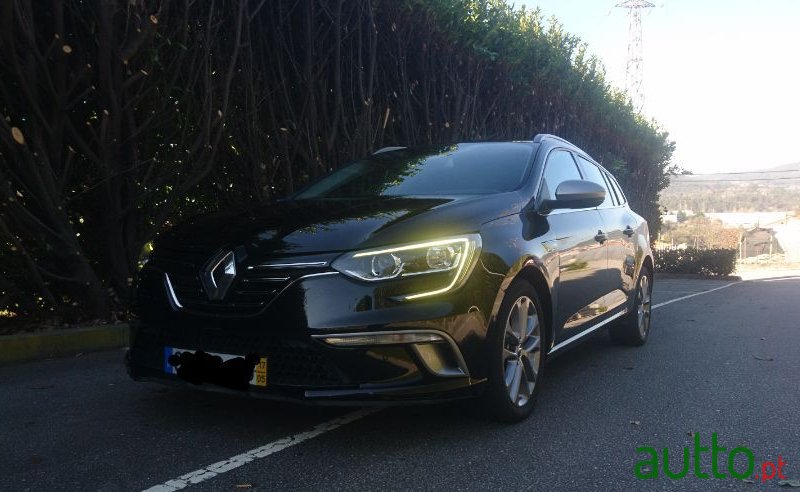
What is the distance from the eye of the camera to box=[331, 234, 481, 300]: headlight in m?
3.09

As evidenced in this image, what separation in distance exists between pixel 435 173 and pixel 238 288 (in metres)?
1.76

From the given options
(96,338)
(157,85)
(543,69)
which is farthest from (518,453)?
(543,69)

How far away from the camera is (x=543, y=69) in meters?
13.2

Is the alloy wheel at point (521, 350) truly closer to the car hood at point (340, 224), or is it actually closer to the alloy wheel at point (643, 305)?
the car hood at point (340, 224)

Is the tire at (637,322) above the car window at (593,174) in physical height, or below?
below

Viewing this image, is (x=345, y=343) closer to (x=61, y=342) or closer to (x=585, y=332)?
(x=585, y=332)

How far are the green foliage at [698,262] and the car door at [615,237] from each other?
67.9 ft

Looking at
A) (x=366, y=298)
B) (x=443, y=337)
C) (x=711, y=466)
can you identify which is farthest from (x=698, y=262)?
(x=366, y=298)

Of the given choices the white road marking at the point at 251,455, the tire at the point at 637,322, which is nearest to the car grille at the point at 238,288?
the white road marking at the point at 251,455

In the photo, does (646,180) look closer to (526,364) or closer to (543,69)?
(543,69)

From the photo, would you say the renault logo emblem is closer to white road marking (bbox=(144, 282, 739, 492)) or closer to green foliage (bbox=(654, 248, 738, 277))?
white road marking (bbox=(144, 282, 739, 492))

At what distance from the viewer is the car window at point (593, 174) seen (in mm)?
5534

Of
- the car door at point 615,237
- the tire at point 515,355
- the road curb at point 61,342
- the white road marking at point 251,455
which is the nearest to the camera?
the white road marking at point 251,455

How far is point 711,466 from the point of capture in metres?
3.17
